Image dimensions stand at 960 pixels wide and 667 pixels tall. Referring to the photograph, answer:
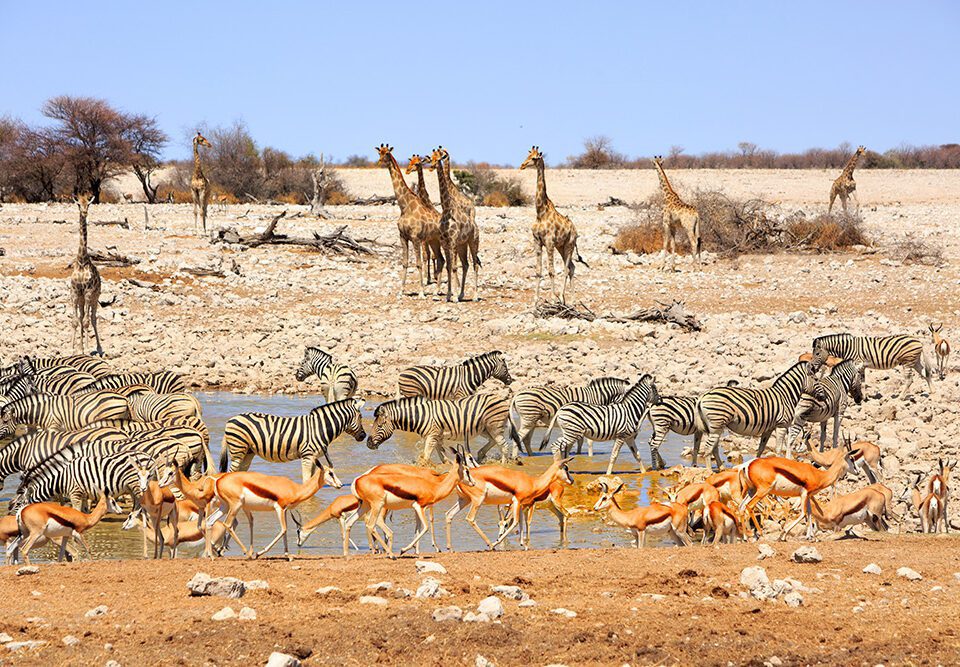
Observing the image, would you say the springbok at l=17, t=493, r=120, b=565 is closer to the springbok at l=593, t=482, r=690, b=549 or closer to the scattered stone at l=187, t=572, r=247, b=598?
the scattered stone at l=187, t=572, r=247, b=598

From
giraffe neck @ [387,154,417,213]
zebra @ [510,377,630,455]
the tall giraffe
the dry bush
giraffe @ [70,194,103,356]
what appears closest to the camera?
zebra @ [510,377,630,455]

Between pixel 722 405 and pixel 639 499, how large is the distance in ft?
4.14

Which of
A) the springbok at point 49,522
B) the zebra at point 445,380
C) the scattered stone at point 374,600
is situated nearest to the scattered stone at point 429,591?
the scattered stone at point 374,600

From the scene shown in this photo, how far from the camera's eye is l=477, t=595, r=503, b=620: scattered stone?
5.77 m

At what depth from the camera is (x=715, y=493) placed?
28.1 ft

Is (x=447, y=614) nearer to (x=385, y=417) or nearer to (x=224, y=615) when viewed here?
(x=224, y=615)

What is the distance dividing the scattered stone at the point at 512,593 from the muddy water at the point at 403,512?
2.71 meters

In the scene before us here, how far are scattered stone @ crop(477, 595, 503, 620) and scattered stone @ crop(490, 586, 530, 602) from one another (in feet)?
1.03

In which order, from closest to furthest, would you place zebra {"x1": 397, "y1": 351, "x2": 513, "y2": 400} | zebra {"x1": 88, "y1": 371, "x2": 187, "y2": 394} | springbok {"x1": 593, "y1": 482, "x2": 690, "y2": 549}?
springbok {"x1": 593, "y1": 482, "x2": 690, "y2": 549}
zebra {"x1": 88, "y1": 371, "x2": 187, "y2": 394}
zebra {"x1": 397, "y1": 351, "x2": 513, "y2": 400}

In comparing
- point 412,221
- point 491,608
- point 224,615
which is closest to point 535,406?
point 491,608

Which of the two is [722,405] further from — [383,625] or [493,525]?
[383,625]

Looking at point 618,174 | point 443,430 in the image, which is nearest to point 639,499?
point 443,430

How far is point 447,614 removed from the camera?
226 inches

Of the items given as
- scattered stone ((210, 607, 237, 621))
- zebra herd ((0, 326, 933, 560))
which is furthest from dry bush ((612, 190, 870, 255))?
scattered stone ((210, 607, 237, 621))
